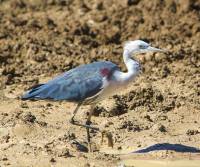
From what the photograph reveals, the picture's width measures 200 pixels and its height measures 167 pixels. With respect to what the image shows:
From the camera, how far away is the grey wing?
34.8 feet

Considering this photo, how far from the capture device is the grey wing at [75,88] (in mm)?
10617

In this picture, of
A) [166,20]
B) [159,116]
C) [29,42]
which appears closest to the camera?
[159,116]

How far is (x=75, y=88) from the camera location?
1067 cm

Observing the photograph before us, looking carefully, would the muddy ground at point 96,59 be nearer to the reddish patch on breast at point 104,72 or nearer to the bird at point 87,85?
the bird at point 87,85

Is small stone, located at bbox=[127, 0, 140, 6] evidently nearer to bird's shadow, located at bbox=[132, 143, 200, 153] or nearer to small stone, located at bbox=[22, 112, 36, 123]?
small stone, located at bbox=[22, 112, 36, 123]

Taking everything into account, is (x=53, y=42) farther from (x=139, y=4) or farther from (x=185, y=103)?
(x=185, y=103)

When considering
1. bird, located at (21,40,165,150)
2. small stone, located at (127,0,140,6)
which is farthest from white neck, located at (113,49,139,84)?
small stone, located at (127,0,140,6)

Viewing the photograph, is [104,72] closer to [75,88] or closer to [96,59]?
[75,88]

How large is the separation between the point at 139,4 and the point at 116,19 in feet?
2.67

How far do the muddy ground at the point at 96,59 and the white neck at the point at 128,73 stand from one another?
903mm

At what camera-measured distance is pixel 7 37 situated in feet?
51.2

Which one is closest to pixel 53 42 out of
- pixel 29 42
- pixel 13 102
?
pixel 29 42

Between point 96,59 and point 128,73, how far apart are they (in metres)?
4.12

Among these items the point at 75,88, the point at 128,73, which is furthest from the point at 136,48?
the point at 75,88
